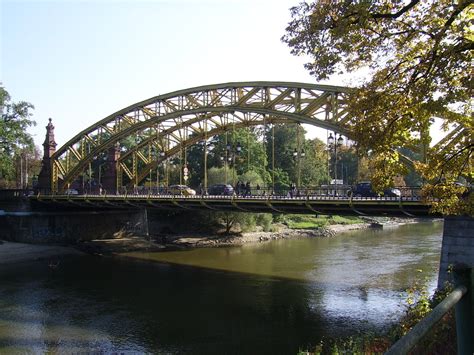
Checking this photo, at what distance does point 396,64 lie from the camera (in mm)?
9922

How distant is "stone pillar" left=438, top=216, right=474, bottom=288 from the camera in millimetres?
21484

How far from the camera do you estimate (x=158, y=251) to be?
48.2 meters

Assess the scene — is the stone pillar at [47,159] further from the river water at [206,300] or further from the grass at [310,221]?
the grass at [310,221]

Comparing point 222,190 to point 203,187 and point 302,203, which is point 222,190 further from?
point 302,203

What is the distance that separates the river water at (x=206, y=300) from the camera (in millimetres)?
19531

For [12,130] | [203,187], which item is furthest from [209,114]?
[12,130]

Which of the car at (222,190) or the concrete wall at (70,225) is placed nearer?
the car at (222,190)

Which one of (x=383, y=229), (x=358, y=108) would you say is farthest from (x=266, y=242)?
(x=358, y=108)

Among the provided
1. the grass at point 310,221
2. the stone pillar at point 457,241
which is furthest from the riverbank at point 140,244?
the stone pillar at point 457,241

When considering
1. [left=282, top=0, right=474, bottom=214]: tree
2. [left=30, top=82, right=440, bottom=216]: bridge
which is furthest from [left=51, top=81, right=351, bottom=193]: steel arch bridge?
[left=282, top=0, right=474, bottom=214]: tree

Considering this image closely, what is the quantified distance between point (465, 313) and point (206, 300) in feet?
83.1

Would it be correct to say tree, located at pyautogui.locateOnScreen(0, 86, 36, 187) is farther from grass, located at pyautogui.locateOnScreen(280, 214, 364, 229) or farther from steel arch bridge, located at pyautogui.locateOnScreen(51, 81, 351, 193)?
grass, located at pyautogui.locateOnScreen(280, 214, 364, 229)

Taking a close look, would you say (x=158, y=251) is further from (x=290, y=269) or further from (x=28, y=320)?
(x=28, y=320)

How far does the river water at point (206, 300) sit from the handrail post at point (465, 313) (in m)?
15.1
